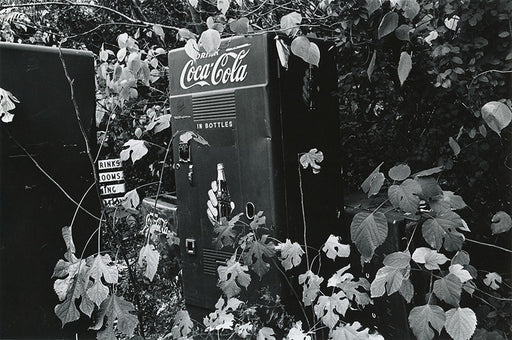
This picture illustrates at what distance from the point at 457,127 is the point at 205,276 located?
5.79 feet

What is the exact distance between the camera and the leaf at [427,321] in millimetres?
1920

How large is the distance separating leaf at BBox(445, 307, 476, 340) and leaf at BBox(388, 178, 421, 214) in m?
0.40

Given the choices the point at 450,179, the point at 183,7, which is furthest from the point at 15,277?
the point at 183,7

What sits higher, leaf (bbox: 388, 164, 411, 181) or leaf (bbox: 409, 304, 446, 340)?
leaf (bbox: 388, 164, 411, 181)

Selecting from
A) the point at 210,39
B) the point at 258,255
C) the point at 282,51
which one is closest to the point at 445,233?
the point at 258,255

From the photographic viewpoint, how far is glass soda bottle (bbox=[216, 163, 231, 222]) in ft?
10.2

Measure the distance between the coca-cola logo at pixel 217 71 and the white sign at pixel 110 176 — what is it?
3.13 feet

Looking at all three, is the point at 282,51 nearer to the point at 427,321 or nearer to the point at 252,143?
the point at 252,143

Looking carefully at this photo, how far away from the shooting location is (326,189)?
3.23 meters

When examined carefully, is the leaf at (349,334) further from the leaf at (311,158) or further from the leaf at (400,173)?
the leaf at (311,158)

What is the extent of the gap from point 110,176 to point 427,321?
A: 2574 millimetres

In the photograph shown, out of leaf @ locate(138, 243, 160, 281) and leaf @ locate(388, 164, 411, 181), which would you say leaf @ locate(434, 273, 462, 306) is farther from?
leaf @ locate(138, 243, 160, 281)

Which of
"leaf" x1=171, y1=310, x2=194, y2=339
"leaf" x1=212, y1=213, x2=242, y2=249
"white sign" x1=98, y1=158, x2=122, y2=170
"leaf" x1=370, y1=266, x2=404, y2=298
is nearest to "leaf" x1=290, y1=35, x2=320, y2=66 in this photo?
"leaf" x1=212, y1=213, x2=242, y2=249

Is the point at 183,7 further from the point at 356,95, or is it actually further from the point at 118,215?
the point at 118,215
